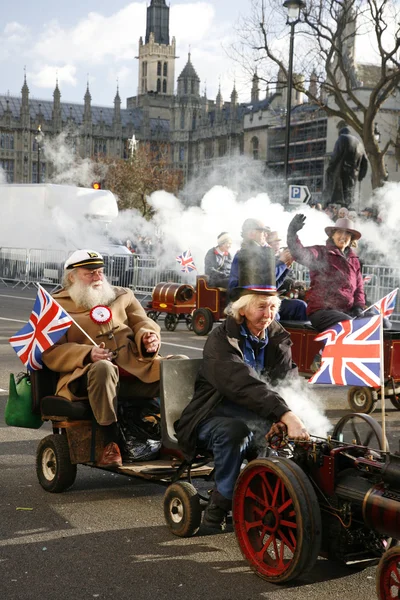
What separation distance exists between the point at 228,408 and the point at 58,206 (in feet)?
93.0

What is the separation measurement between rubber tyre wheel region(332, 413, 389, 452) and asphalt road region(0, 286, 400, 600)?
2.34ft

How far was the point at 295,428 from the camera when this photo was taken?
177 inches

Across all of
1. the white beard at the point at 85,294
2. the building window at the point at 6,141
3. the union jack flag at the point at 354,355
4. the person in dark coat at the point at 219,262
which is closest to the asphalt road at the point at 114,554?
the union jack flag at the point at 354,355

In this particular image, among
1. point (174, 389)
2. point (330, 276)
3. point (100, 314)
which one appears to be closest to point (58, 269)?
point (330, 276)

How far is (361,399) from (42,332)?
14.9 feet

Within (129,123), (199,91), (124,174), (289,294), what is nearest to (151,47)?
(199,91)

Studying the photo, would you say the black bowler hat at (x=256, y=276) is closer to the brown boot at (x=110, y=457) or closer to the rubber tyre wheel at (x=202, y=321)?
the brown boot at (x=110, y=457)

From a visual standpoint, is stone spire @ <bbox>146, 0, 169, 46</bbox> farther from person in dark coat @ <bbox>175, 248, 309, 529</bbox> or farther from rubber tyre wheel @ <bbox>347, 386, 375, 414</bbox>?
person in dark coat @ <bbox>175, 248, 309, 529</bbox>

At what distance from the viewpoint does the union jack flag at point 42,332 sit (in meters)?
5.94

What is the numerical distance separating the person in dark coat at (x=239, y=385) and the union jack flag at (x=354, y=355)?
23cm

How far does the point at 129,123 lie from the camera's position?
13738 cm

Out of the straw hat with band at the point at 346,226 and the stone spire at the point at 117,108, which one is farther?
the stone spire at the point at 117,108

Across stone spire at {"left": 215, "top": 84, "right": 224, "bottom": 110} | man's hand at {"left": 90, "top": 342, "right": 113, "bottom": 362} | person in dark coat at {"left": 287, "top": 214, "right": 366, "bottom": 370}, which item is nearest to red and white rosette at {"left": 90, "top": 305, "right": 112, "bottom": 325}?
man's hand at {"left": 90, "top": 342, "right": 113, "bottom": 362}

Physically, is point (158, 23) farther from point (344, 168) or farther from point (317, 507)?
point (317, 507)
